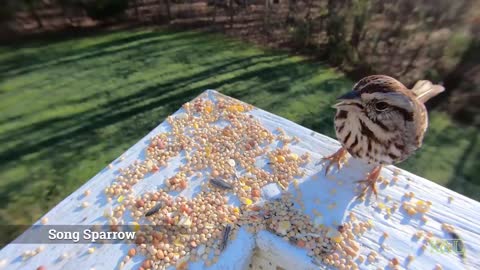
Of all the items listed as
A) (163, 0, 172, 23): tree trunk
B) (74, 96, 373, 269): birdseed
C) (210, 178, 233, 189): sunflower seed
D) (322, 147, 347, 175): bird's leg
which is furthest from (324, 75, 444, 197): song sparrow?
(163, 0, 172, 23): tree trunk

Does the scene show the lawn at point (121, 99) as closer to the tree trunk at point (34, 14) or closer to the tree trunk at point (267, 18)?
the tree trunk at point (34, 14)

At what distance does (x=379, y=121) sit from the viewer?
2.03 m

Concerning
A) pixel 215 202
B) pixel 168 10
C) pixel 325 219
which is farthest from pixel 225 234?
pixel 168 10

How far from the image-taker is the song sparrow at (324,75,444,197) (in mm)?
1979

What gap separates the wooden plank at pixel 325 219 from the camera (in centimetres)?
187

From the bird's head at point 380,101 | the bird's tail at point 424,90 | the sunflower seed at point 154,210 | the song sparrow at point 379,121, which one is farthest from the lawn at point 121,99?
the bird's head at point 380,101

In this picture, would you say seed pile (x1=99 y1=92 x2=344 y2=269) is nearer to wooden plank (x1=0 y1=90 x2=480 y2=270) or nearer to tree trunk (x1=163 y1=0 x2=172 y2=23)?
wooden plank (x1=0 y1=90 x2=480 y2=270)

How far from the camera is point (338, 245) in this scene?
1.96 metres

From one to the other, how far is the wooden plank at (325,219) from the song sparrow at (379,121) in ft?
0.69

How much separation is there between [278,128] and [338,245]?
3.68 ft

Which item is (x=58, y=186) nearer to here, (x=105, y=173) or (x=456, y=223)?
(x=105, y=173)

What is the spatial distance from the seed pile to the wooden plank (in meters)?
0.06

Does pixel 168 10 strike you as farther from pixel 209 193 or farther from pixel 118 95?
pixel 209 193

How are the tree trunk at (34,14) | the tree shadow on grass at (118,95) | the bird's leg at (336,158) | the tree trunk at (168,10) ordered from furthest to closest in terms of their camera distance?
1. the tree trunk at (168,10)
2. the tree trunk at (34,14)
3. the tree shadow on grass at (118,95)
4. the bird's leg at (336,158)
